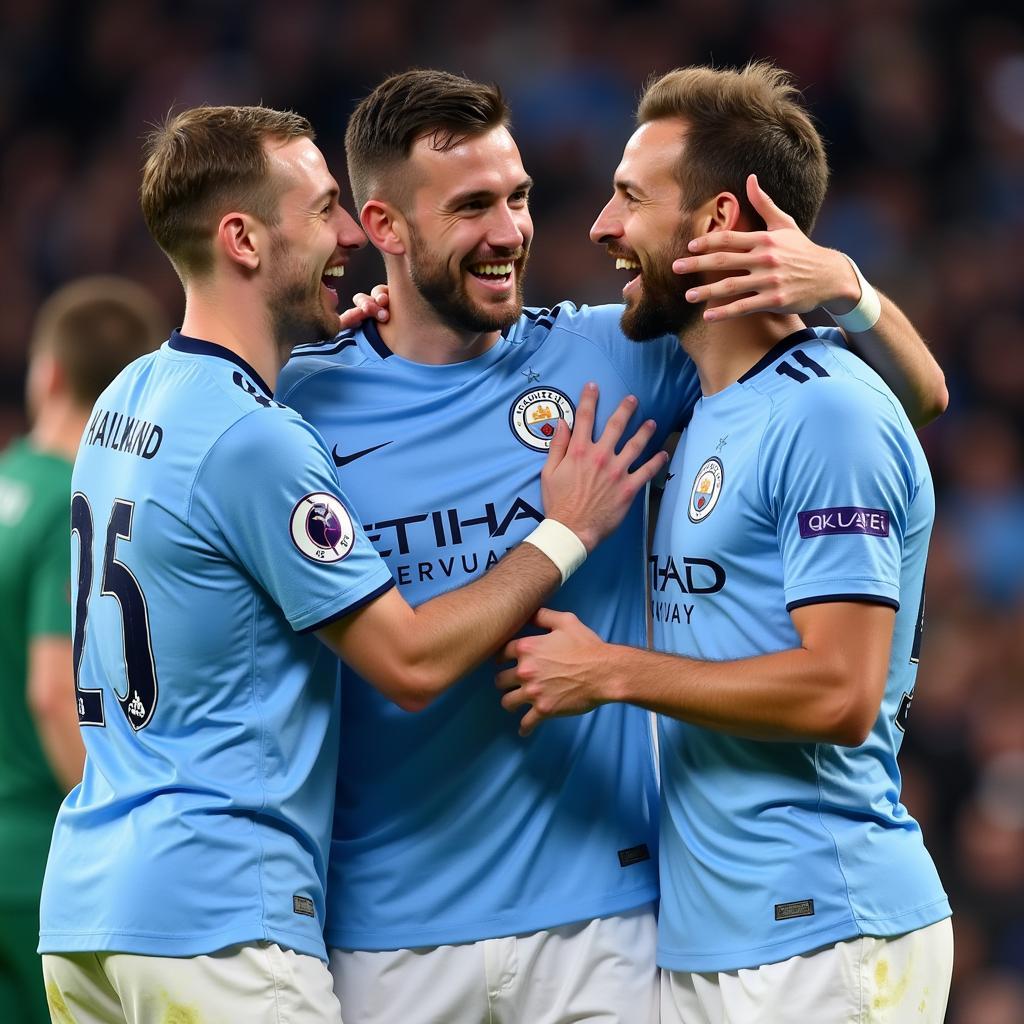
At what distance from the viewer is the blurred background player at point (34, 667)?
414 centimetres

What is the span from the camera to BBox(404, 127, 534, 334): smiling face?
11.5ft

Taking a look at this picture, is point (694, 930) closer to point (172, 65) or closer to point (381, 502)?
point (381, 502)

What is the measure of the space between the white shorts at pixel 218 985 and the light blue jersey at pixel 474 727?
0.32 meters

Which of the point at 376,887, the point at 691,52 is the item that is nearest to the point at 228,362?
the point at 376,887

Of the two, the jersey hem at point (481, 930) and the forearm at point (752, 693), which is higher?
the forearm at point (752, 693)

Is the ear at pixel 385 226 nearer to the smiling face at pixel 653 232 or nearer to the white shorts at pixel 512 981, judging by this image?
the smiling face at pixel 653 232

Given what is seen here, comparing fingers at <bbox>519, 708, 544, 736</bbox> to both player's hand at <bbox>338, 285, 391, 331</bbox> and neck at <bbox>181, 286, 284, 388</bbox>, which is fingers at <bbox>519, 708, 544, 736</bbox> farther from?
player's hand at <bbox>338, 285, 391, 331</bbox>

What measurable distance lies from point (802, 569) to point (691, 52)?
7717 millimetres

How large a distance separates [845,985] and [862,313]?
4.25 ft

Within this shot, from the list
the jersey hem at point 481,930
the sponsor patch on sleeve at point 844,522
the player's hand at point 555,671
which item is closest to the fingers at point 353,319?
the player's hand at point 555,671

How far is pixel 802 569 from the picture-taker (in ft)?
9.63

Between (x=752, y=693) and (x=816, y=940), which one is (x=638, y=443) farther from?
(x=816, y=940)

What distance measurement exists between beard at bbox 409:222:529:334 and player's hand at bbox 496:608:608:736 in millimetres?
691

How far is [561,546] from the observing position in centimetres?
322
